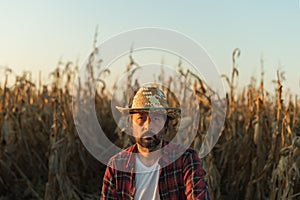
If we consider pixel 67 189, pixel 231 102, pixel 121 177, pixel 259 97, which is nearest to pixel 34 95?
pixel 67 189

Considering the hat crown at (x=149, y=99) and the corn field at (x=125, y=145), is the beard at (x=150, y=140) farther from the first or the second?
the corn field at (x=125, y=145)

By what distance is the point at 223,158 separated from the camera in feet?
8.20

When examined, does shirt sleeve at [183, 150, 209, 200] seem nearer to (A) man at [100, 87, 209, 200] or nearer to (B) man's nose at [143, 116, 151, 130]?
(A) man at [100, 87, 209, 200]

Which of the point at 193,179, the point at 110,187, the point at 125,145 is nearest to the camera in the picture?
the point at 193,179

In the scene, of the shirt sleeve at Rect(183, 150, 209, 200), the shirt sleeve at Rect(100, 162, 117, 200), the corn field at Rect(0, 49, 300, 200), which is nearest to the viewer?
the shirt sleeve at Rect(183, 150, 209, 200)

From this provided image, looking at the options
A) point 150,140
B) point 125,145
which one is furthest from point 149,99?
point 125,145

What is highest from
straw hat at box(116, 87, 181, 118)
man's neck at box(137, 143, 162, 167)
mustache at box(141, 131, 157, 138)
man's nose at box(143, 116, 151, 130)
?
straw hat at box(116, 87, 181, 118)

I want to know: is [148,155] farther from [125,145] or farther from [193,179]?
[125,145]

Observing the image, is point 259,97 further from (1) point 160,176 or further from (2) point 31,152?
(2) point 31,152

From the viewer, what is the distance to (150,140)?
134cm

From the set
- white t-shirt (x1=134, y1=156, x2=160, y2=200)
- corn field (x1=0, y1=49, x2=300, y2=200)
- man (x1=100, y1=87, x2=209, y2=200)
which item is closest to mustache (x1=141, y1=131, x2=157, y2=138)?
man (x1=100, y1=87, x2=209, y2=200)

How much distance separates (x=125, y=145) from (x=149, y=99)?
3.11ft

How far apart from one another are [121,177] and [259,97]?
1248 millimetres

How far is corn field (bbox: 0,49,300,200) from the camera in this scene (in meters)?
2.21
